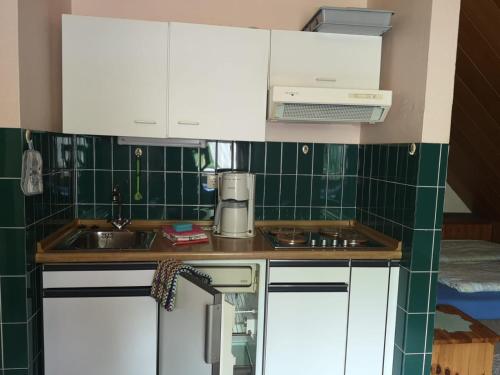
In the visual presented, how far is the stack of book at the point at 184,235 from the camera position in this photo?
208 centimetres

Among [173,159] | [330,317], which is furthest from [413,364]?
[173,159]

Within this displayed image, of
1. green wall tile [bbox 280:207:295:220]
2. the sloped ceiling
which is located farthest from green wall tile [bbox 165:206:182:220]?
the sloped ceiling

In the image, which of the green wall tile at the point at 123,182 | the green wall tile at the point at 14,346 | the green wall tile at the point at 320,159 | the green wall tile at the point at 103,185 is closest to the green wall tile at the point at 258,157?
the green wall tile at the point at 320,159

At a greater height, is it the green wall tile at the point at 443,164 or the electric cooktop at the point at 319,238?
the green wall tile at the point at 443,164

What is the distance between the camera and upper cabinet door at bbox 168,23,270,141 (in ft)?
6.85

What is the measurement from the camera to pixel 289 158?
2568mm

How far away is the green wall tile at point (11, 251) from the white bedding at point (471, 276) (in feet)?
9.06

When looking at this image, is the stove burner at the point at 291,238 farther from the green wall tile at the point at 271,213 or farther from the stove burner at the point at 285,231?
the green wall tile at the point at 271,213

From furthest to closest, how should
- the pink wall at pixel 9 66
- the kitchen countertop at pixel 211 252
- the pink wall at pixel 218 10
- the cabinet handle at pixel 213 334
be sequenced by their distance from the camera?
the pink wall at pixel 218 10 → the kitchen countertop at pixel 211 252 → the pink wall at pixel 9 66 → the cabinet handle at pixel 213 334

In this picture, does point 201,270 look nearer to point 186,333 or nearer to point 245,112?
point 186,333

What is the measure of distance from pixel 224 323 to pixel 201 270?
63 cm

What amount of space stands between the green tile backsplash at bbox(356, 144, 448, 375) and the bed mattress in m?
0.86

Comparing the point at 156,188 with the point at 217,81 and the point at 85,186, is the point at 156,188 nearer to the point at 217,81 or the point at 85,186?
the point at 85,186

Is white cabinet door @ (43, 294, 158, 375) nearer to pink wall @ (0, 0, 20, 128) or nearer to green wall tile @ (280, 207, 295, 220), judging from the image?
pink wall @ (0, 0, 20, 128)
